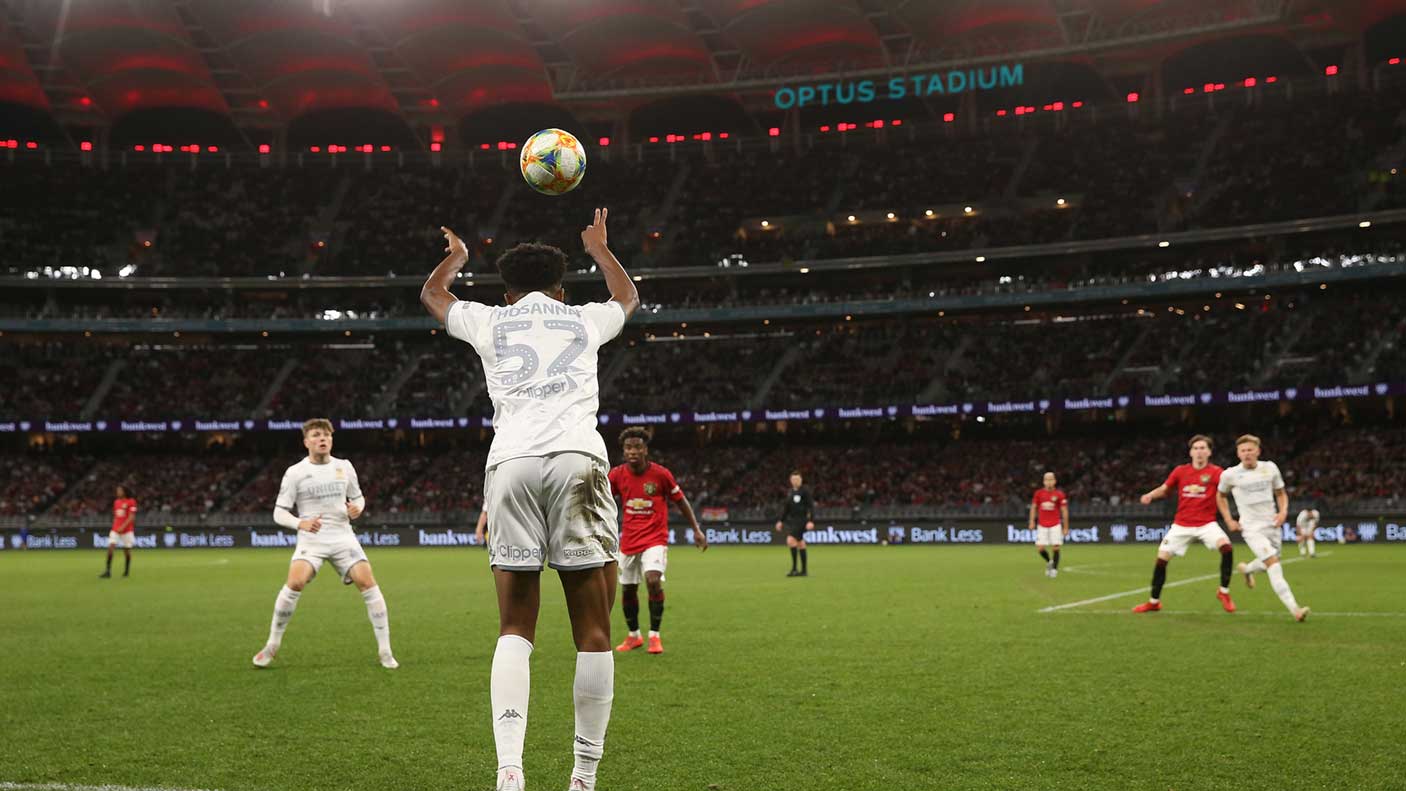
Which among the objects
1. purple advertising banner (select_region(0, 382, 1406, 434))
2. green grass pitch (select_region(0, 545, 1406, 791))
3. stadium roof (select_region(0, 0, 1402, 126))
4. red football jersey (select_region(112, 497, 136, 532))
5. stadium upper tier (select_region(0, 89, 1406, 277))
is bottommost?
green grass pitch (select_region(0, 545, 1406, 791))

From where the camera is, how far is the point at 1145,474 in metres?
51.8

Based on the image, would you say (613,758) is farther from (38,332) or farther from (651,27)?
(38,332)

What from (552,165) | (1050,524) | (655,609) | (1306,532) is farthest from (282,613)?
(1306,532)

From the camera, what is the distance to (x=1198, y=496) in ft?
53.6

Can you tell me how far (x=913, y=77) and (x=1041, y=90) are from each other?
11.0 metres

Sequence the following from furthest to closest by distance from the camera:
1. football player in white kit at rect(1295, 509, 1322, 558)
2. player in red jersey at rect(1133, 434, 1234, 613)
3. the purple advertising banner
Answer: the purple advertising banner < football player in white kit at rect(1295, 509, 1322, 558) < player in red jersey at rect(1133, 434, 1234, 613)

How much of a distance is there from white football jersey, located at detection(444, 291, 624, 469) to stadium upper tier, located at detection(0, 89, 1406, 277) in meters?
57.8

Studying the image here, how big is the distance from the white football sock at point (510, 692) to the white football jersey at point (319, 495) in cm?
693

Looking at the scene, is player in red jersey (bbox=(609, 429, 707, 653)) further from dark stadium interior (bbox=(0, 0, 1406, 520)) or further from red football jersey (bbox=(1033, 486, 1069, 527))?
dark stadium interior (bbox=(0, 0, 1406, 520))

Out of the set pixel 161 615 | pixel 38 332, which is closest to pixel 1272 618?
pixel 161 615

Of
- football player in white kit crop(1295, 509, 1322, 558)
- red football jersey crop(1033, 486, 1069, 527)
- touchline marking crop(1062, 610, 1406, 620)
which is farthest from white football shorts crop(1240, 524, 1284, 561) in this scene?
football player in white kit crop(1295, 509, 1322, 558)

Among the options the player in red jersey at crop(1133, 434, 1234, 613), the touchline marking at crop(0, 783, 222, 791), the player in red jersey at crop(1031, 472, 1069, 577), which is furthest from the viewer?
the player in red jersey at crop(1031, 472, 1069, 577)

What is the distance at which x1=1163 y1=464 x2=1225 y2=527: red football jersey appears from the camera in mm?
16250

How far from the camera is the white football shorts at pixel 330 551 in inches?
474
